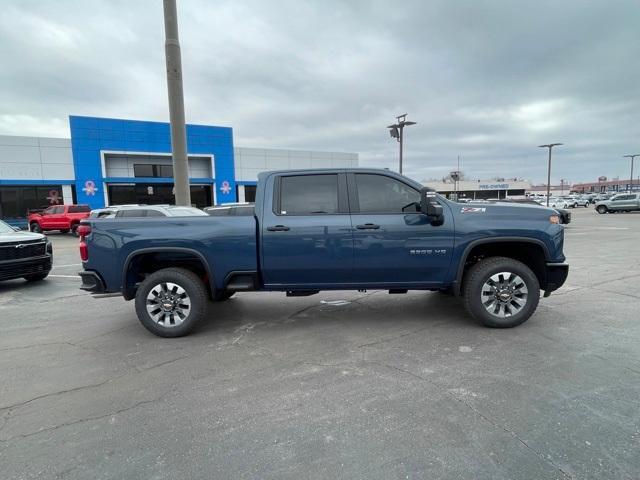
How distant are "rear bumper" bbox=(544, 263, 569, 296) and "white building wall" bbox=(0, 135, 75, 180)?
29.1 meters

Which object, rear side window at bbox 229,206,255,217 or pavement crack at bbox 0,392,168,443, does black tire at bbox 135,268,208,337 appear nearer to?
rear side window at bbox 229,206,255,217

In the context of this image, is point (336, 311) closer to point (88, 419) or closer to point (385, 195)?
point (385, 195)

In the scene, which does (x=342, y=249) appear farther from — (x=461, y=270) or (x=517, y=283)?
(x=517, y=283)

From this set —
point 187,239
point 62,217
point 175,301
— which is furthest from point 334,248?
point 62,217

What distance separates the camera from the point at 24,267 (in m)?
7.45

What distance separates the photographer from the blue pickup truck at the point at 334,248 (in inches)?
171

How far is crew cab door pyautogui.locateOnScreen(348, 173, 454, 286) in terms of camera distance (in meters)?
4.34

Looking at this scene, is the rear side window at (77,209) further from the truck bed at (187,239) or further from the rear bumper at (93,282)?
the truck bed at (187,239)

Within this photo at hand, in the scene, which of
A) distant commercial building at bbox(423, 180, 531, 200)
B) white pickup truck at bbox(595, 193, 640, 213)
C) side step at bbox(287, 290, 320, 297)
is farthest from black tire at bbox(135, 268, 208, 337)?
distant commercial building at bbox(423, 180, 531, 200)

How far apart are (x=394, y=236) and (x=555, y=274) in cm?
209

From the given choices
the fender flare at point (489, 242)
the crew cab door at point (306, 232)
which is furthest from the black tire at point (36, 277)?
the fender flare at point (489, 242)

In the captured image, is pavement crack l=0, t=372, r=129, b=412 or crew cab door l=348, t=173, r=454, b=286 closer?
pavement crack l=0, t=372, r=129, b=412

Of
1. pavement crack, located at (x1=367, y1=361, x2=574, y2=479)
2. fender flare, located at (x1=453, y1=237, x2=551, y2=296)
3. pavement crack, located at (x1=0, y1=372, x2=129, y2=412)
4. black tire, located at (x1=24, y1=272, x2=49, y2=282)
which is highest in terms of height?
fender flare, located at (x1=453, y1=237, x2=551, y2=296)

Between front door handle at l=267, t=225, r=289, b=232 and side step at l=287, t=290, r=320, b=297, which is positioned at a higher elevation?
front door handle at l=267, t=225, r=289, b=232
